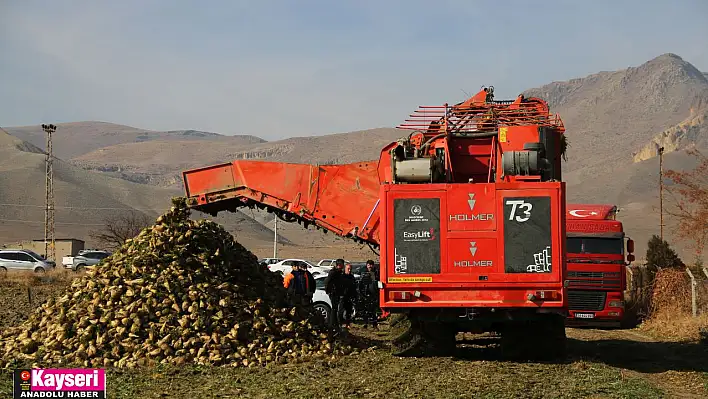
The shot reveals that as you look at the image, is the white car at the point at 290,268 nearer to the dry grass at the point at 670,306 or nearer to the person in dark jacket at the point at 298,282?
the person in dark jacket at the point at 298,282

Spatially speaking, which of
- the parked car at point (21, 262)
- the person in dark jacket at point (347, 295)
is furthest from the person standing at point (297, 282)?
the parked car at point (21, 262)

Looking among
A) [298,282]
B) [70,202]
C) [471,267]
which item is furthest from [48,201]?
[70,202]

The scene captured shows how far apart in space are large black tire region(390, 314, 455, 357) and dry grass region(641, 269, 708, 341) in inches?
389

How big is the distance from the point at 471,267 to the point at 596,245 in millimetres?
11357

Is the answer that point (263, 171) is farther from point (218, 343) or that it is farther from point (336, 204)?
point (218, 343)

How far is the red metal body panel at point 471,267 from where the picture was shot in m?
15.1

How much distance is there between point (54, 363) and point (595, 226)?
16.3 m

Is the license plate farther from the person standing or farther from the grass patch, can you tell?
the grass patch

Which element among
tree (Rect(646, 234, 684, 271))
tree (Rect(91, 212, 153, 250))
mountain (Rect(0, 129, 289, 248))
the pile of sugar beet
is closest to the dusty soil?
tree (Rect(91, 212, 153, 250))

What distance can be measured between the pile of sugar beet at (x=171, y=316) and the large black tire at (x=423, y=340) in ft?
3.94

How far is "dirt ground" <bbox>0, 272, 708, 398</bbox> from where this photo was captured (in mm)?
12492

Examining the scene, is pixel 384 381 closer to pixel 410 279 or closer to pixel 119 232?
pixel 410 279

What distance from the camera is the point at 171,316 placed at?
50.9ft

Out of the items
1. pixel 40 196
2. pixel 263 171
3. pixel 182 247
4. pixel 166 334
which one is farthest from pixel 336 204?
pixel 40 196
